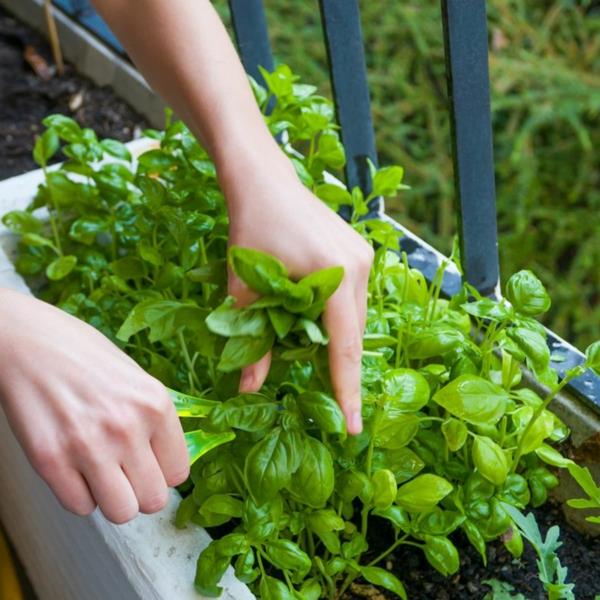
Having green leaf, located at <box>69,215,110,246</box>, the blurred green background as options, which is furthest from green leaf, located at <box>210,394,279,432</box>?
the blurred green background

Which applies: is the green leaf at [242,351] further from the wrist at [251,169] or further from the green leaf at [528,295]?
the green leaf at [528,295]

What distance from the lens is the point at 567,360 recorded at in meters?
1.02

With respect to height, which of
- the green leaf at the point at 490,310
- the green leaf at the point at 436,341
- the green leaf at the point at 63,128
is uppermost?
the green leaf at the point at 63,128

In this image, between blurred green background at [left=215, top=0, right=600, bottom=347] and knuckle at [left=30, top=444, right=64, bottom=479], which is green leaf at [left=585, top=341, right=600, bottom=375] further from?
blurred green background at [left=215, top=0, right=600, bottom=347]

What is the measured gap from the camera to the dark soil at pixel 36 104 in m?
1.70

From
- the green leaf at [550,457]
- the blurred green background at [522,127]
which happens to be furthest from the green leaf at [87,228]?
the blurred green background at [522,127]

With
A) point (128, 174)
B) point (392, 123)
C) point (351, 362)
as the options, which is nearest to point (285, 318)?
point (351, 362)

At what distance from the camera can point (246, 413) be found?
0.80m

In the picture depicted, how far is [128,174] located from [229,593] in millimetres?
566

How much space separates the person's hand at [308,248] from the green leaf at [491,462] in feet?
0.44

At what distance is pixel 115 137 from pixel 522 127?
107 centimetres

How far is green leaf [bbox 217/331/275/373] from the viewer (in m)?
0.71

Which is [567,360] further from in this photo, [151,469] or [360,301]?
[151,469]

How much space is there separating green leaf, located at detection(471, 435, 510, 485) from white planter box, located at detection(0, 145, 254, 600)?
239 mm
